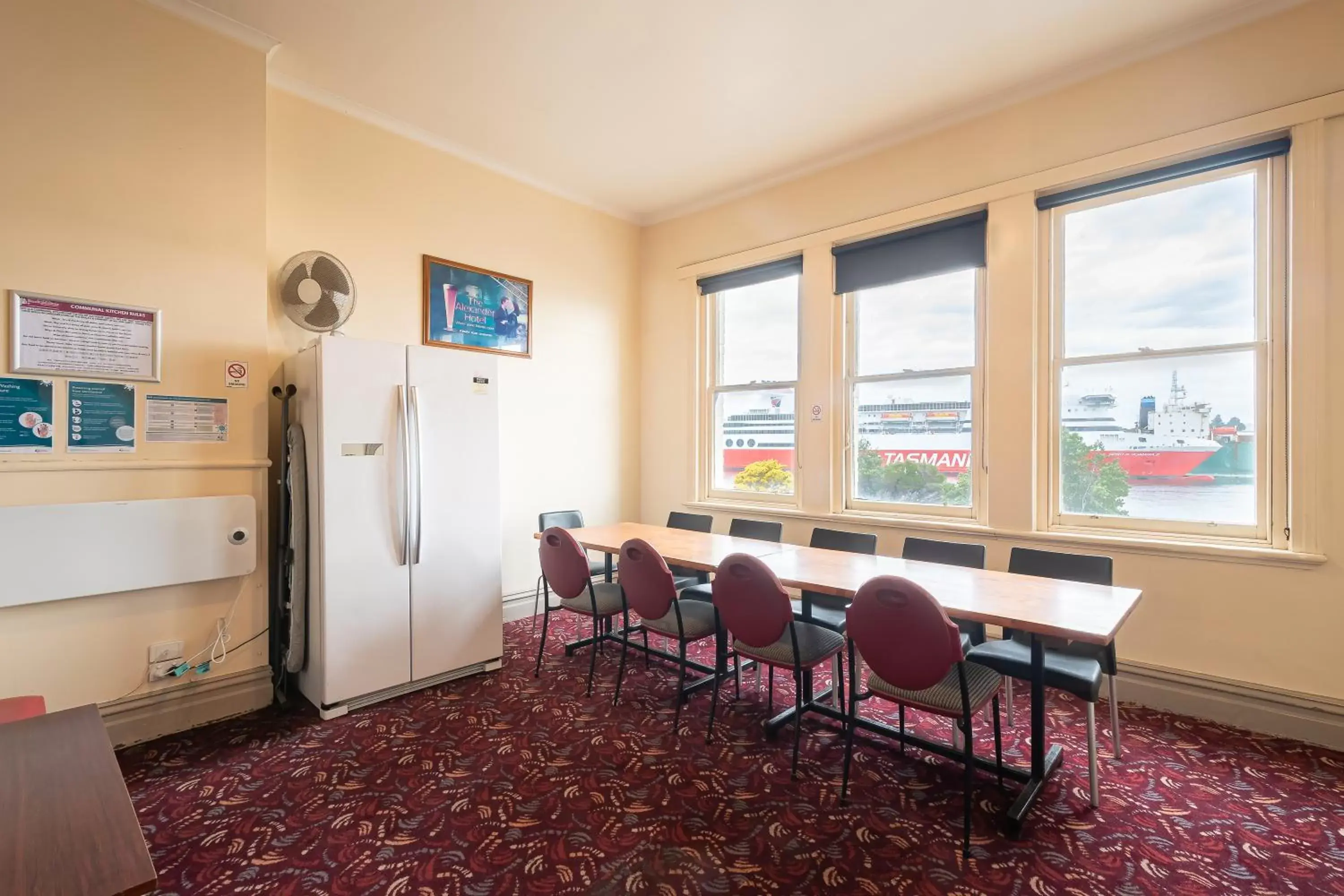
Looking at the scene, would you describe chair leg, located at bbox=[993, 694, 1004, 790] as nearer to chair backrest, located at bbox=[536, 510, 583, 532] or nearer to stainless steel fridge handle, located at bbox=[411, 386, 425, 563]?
stainless steel fridge handle, located at bbox=[411, 386, 425, 563]

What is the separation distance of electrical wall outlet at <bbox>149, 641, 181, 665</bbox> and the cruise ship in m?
3.94

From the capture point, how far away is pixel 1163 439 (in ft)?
10.9

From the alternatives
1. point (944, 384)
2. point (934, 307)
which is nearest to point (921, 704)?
point (944, 384)

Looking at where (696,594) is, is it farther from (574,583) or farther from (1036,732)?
(1036,732)

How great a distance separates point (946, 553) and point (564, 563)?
220 cm

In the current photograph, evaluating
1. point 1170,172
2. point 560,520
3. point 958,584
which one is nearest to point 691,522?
point 560,520

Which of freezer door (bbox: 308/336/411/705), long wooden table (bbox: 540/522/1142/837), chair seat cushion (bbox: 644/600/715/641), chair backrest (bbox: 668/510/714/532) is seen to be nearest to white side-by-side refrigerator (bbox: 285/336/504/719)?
freezer door (bbox: 308/336/411/705)

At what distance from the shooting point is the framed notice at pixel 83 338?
101 inches

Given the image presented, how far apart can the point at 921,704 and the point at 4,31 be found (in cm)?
474

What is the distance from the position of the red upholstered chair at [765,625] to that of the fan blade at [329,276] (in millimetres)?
2868

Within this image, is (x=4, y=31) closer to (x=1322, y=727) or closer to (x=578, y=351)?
(x=578, y=351)

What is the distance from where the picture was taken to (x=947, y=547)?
11.0 ft

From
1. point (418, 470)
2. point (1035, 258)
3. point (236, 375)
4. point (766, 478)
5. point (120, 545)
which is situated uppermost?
point (1035, 258)

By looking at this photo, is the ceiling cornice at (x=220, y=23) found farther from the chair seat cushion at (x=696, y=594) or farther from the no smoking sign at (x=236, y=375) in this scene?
the chair seat cushion at (x=696, y=594)
